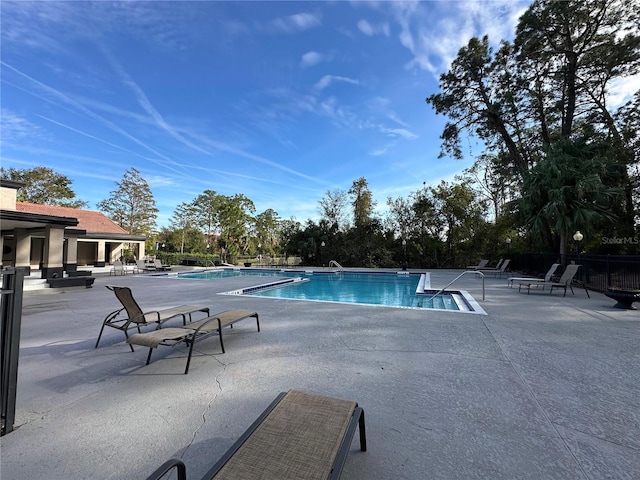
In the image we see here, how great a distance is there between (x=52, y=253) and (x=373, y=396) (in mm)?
13697

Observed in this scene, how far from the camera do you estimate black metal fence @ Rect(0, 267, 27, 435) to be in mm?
1935

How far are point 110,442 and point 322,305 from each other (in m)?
5.10

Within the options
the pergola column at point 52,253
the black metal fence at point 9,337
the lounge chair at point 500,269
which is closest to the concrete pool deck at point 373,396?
the black metal fence at point 9,337

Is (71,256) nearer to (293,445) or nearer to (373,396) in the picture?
(373,396)

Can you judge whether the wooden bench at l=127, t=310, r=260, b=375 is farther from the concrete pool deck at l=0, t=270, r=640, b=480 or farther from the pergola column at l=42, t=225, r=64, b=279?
the pergola column at l=42, t=225, r=64, b=279

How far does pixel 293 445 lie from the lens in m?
1.44

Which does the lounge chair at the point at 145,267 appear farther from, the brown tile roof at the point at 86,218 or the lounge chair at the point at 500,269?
the lounge chair at the point at 500,269

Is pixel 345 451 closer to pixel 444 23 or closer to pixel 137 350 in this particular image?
pixel 137 350

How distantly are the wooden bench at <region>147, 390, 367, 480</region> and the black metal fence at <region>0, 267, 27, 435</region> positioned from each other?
1.61 m

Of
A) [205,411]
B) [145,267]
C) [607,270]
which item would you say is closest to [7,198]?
[145,267]

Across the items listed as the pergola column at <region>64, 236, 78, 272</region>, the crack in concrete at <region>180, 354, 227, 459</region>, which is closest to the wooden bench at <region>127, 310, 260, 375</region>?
the crack in concrete at <region>180, 354, 227, 459</region>

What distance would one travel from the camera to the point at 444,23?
9898mm

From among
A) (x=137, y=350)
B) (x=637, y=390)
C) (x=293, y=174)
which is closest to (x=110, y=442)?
(x=137, y=350)

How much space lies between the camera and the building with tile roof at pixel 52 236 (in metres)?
10.9
